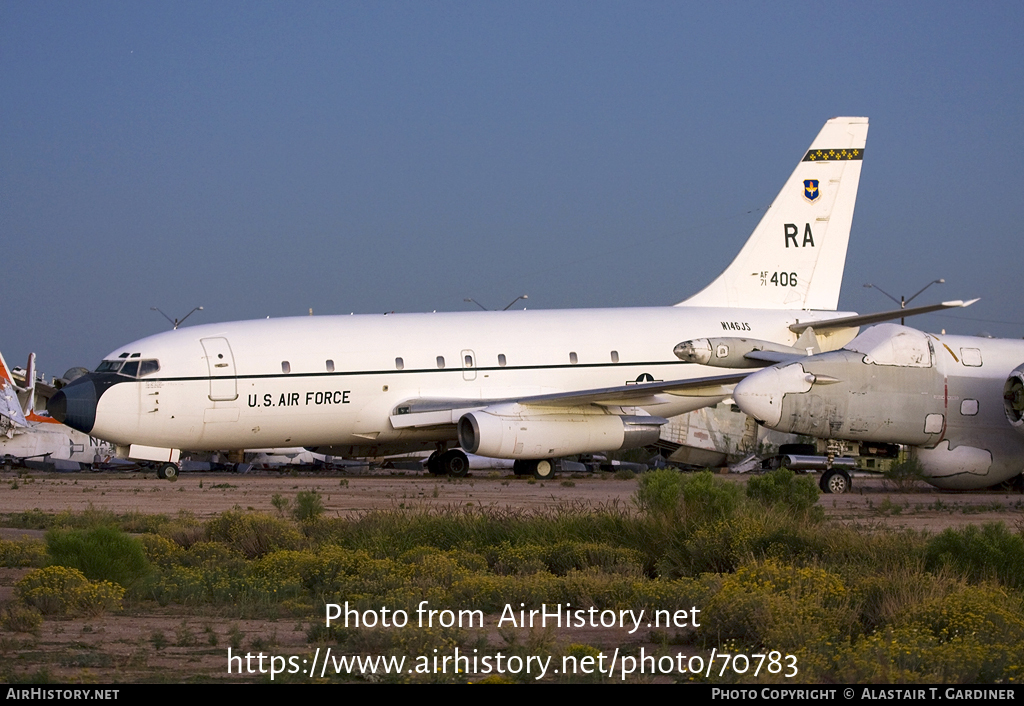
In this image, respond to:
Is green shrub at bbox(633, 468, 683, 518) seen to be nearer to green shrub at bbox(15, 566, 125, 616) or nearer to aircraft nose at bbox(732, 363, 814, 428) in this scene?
green shrub at bbox(15, 566, 125, 616)

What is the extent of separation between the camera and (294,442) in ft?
93.7

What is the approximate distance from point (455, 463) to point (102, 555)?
67.2 ft

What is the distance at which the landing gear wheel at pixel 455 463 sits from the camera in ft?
103

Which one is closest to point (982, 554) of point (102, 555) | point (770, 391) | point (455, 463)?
point (102, 555)

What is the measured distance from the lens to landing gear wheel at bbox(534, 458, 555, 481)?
29875 millimetres

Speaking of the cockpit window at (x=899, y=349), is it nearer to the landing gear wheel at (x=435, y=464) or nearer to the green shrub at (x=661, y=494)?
the green shrub at (x=661, y=494)

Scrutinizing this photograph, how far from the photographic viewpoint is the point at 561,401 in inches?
1124

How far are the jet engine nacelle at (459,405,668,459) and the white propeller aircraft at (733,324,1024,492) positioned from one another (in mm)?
7577

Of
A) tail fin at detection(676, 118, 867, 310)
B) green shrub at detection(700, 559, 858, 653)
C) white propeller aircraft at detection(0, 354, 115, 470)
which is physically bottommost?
white propeller aircraft at detection(0, 354, 115, 470)

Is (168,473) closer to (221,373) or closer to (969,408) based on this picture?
(221,373)

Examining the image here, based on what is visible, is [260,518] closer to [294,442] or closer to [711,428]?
[294,442]

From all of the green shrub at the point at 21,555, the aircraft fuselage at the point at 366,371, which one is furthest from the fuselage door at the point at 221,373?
the green shrub at the point at 21,555

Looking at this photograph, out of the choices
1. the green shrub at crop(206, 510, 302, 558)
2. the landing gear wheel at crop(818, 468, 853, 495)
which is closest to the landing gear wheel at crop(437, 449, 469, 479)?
the landing gear wheel at crop(818, 468, 853, 495)
